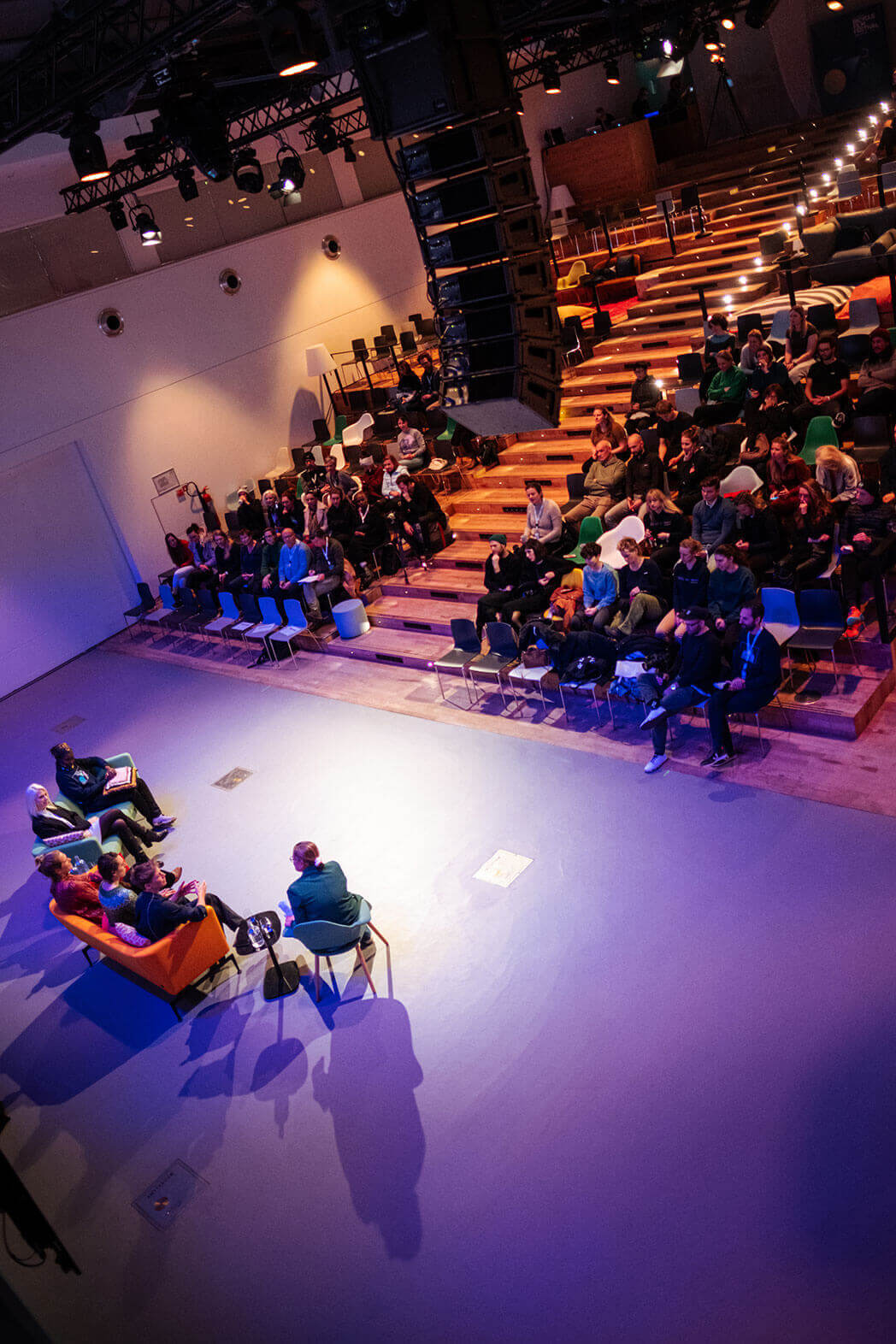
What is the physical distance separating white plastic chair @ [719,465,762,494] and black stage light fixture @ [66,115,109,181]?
19.9 feet

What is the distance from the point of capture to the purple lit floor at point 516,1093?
164 inches

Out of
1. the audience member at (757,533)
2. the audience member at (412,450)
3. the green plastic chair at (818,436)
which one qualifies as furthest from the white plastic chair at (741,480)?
the audience member at (412,450)

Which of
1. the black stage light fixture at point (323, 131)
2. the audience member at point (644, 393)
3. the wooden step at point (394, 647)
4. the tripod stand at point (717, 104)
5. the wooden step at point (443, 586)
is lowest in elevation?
the wooden step at point (394, 647)

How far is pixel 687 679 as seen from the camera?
7.05 metres

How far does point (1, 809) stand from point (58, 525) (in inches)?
209

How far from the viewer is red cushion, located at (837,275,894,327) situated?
34.0ft

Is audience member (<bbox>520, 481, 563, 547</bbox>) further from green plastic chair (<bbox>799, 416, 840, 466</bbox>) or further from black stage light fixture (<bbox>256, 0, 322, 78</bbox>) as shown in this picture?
black stage light fixture (<bbox>256, 0, 322, 78</bbox>)

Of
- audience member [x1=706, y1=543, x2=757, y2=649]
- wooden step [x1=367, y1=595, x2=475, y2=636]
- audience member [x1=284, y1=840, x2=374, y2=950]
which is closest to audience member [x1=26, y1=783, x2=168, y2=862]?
audience member [x1=284, y1=840, x2=374, y2=950]

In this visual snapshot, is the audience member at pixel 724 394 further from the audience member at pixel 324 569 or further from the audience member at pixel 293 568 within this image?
the audience member at pixel 293 568

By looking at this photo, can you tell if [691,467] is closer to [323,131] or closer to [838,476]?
[838,476]

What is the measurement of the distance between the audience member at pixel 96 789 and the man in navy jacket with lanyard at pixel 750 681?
4739 millimetres

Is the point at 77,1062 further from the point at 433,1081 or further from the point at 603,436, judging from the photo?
the point at 603,436

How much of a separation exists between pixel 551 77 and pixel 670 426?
27.7ft

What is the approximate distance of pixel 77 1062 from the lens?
21.2 feet
